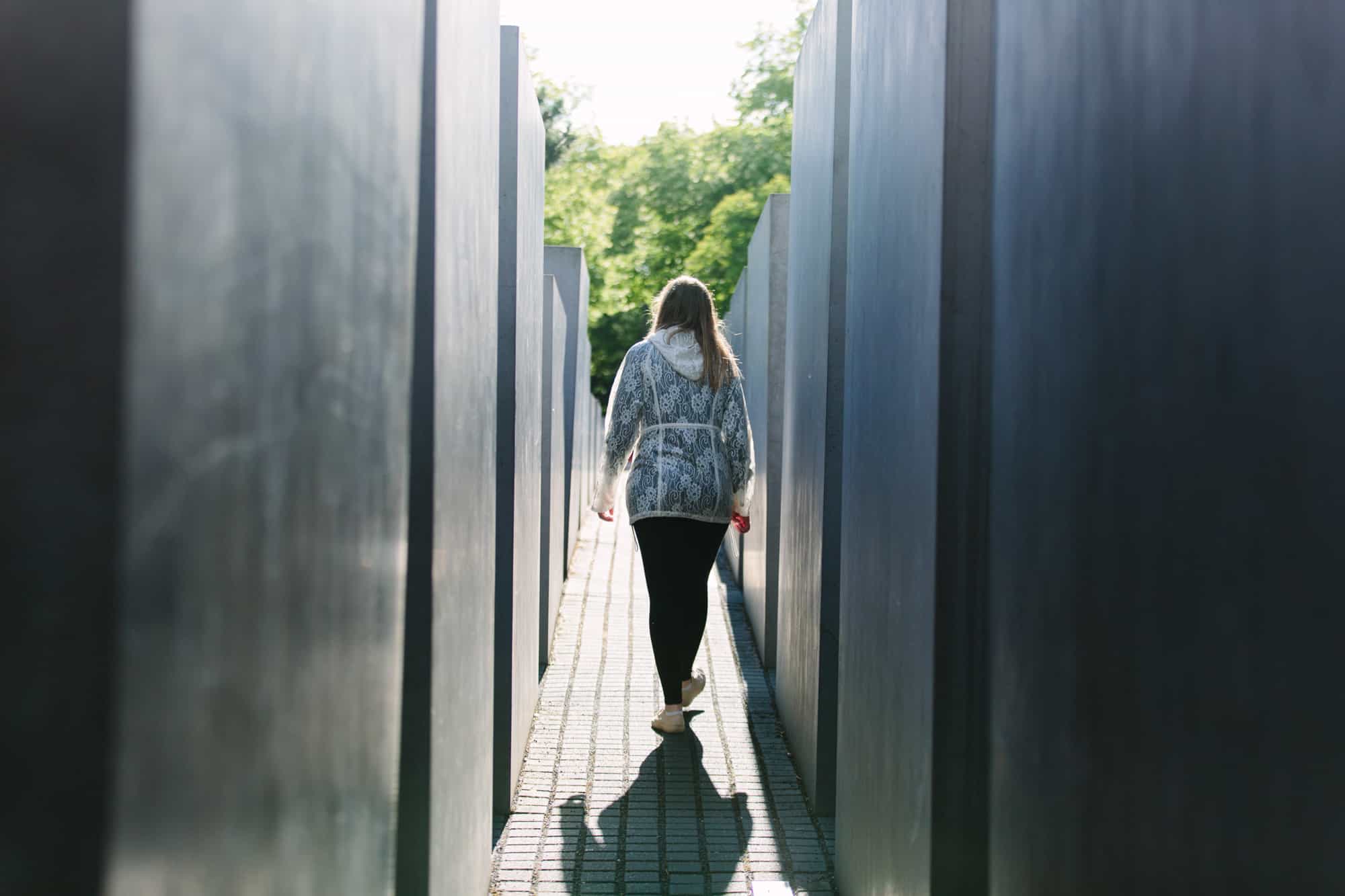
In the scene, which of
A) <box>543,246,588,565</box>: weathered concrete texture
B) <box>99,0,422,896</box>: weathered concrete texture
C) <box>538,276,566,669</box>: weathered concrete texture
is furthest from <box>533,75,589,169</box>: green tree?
<box>99,0,422,896</box>: weathered concrete texture

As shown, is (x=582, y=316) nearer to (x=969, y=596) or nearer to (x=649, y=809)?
(x=649, y=809)

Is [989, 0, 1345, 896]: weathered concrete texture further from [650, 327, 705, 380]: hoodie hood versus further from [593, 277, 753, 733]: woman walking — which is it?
[650, 327, 705, 380]: hoodie hood

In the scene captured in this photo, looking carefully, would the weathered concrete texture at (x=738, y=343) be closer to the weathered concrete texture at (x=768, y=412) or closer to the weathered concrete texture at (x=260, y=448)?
the weathered concrete texture at (x=768, y=412)

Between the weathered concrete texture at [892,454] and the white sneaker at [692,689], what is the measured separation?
85.7 inches

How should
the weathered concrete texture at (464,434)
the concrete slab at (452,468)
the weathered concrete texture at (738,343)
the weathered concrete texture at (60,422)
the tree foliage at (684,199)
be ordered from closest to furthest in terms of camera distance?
1. the weathered concrete texture at (60,422)
2. the concrete slab at (452,468)
3. the weathered concrete texture at (464,434)
4. the weathered concrete texture at (738,343)
5. the tree foliage at (684,199)

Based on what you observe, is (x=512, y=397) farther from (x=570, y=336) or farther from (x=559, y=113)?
(x=559, y=113)

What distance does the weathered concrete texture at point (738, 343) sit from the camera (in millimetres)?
11883

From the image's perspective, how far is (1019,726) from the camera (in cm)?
262

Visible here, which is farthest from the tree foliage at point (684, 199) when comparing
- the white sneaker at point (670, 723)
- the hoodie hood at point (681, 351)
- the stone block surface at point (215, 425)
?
the stone block surface at point (215, 425)

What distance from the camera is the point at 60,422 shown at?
1.31m

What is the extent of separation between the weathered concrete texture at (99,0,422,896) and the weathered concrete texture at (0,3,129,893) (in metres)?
0.02

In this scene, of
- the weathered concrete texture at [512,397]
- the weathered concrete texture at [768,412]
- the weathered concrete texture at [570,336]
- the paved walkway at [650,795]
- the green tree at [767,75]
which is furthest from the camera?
the green tree at [767,75]

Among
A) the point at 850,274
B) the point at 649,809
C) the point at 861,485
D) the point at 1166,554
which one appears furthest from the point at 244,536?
the point at 649,809

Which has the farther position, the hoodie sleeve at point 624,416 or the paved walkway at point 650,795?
the hoodie sleeve at point 624,416
